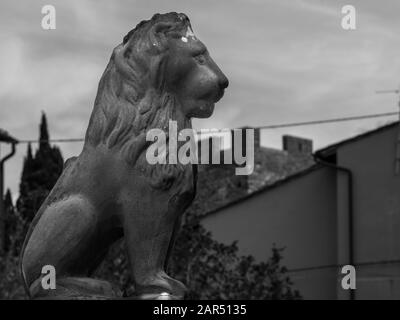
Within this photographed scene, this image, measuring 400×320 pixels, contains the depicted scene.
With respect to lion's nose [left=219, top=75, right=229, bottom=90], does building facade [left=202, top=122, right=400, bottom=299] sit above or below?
above

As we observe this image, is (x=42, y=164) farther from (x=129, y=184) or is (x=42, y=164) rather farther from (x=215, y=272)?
(x=129, y=184)

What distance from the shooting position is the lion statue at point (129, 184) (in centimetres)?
433

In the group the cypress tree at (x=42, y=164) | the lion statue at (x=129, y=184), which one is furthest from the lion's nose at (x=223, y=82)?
the cypress tree at (x=42, y=164)

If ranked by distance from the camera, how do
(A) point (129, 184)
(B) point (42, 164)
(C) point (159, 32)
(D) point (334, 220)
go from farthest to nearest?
(B) point (42, 164) < (D) point (334, 220) < (C) point (159, 32) < (A) point (129, 184)

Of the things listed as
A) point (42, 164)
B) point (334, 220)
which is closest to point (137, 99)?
point (334, 220)

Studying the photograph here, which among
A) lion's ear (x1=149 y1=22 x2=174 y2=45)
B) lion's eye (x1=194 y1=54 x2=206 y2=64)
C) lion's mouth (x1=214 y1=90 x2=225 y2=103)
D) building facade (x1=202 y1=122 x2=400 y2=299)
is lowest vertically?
lion's mouth (x1=214 y1=90 x2=225 y2=103)

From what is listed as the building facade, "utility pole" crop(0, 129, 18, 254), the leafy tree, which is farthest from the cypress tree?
the leafy tree

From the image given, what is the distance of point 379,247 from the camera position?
47.9ft

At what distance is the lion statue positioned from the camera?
14.2ft

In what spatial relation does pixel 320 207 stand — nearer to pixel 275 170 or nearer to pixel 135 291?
pixel 275 170

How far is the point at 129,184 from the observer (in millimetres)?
4320

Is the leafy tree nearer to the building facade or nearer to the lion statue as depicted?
the building facade

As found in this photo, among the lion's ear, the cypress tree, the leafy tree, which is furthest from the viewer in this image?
the cypress tree

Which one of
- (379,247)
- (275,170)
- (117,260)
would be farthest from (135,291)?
(275,170)
